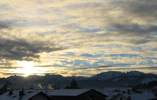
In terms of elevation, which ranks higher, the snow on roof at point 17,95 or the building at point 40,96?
the snow on roof at point 17,95

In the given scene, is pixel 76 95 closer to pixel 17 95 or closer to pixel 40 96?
pixel 40 96

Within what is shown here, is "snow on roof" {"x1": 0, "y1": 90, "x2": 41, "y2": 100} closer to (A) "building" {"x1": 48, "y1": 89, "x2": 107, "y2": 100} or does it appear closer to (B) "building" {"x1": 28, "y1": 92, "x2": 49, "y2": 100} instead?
(B) "building" {"x1": 28, "y1": 92, "x2": 49, "y2": 100}

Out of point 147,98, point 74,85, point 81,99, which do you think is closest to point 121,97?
point 147,98

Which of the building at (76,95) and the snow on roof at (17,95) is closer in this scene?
the building at (76,95)

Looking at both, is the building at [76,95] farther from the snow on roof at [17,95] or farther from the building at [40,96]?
the snow on roof at [17,95]

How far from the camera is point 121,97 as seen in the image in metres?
101

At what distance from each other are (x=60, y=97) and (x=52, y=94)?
2707 millimetres

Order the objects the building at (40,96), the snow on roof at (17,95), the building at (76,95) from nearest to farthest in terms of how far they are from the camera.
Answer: the building at (76,95)
the building at (40,96)
the snow on roof at (17,95)

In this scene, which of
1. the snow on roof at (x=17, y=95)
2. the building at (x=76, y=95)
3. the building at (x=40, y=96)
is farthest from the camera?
the snow on roof at (x=17, y=95)

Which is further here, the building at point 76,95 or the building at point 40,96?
the building at point 40,96

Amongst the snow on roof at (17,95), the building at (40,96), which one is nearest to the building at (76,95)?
the building at (40,96)

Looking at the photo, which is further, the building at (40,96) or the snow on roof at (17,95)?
the snow on roof at (17,95)

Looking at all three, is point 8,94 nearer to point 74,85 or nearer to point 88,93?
point 88,93

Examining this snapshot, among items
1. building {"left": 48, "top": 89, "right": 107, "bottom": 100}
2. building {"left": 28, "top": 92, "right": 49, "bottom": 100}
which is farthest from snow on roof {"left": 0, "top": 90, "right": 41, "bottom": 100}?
building {"left": 48, "top": 89, "right": 107, "bottom": 100}
